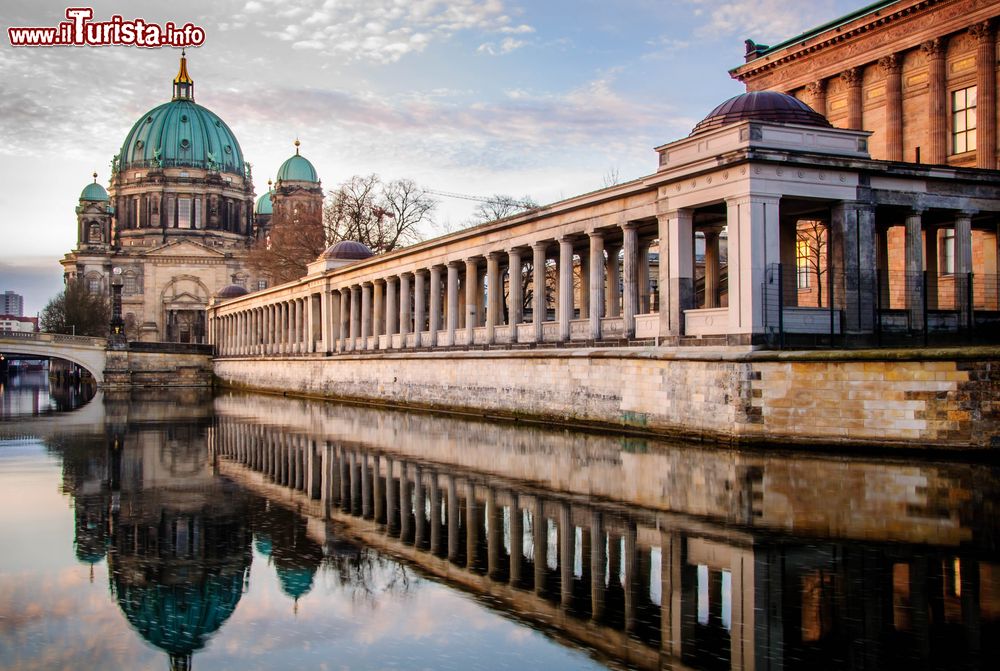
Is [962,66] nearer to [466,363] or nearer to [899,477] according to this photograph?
[466,363]

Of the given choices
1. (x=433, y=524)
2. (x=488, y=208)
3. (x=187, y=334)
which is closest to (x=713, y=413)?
(x=433, y=524)

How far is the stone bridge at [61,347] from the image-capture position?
9056 cm

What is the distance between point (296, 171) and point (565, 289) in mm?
117720

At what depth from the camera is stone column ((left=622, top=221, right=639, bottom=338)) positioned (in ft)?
105

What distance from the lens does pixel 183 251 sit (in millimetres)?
136500

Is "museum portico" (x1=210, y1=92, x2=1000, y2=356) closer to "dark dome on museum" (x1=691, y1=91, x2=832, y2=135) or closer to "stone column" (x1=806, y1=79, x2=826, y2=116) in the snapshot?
"dark dome on museum" (x1=691, y1=91, x2=832, y2=135)

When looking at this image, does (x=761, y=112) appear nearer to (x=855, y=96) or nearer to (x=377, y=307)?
(x=855, y=96)

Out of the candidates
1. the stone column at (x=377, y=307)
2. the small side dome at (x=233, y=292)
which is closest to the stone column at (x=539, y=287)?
the stone column at (x=377, y=307)

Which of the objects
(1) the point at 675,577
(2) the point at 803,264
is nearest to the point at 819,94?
(2) the point at 803,264

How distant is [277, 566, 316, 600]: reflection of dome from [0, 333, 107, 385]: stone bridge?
284 feet

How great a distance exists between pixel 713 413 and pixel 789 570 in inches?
572

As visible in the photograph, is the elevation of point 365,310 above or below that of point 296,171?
below

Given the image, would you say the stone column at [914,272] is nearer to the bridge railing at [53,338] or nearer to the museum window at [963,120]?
the museum window at [963,120]

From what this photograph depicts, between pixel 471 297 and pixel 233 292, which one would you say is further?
pixel 233 292
